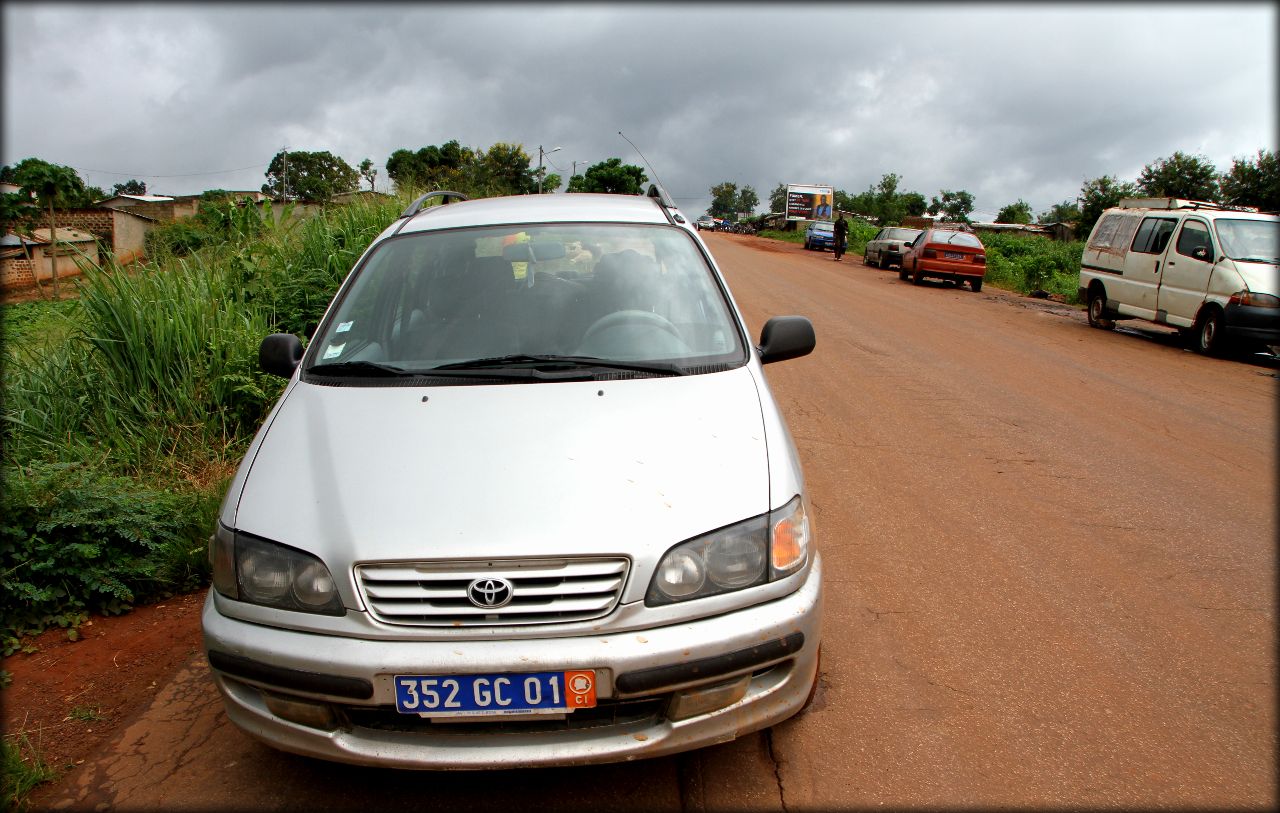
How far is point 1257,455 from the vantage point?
222 inches

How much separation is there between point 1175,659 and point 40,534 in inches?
179

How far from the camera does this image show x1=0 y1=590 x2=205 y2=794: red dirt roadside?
2801 millimetres

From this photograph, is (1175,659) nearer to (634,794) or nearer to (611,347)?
(634,794)

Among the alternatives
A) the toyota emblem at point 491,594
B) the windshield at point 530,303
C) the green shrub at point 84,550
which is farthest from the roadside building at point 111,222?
the toyota emblem at point 491,594

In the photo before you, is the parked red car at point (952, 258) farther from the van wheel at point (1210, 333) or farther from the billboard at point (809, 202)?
the billboard at point (809, 202)

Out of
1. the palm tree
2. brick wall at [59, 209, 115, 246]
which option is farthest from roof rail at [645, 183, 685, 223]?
brick wall at [59, 209, 115, 246]

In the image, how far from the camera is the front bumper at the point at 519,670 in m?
2.06

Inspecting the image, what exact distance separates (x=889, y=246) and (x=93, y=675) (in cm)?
2521

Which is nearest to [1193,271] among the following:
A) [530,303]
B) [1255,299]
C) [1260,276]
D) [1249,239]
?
[1249,239]

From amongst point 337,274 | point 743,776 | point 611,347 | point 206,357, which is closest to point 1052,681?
point 743,776

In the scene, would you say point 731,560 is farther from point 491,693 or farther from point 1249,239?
point 1249,239

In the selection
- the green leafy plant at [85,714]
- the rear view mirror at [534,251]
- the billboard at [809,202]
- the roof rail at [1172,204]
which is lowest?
the green leafy plant at [85,714]

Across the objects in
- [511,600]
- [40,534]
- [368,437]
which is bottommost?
[40,534]

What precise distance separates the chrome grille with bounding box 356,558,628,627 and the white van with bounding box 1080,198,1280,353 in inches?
409
